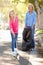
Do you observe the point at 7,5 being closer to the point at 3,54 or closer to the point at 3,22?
the point at 3,22

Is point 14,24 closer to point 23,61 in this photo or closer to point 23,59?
point 23,59

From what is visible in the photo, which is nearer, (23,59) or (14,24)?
(23,59)

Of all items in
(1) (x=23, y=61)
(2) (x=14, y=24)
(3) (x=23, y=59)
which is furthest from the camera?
(2) (x=14, y=24)

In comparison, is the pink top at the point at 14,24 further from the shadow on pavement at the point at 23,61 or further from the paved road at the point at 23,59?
the shadow on pavement at the point at 23,61

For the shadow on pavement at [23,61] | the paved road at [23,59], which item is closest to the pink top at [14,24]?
the paved road at [23,59]

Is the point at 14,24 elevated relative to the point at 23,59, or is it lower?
elevated

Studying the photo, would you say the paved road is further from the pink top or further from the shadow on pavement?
the pink top

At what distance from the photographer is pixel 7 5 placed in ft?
168

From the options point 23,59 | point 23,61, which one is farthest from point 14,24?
point 23,61

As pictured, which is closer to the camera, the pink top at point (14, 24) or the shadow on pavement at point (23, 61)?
the shadow on pavement at point (23, 61)

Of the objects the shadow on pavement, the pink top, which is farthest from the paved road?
the pink top

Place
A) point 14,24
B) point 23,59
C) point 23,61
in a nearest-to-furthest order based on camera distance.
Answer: point 23,61, point 23,59, point 14,24

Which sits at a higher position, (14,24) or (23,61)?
(14,24)

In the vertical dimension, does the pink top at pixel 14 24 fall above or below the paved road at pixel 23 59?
above
